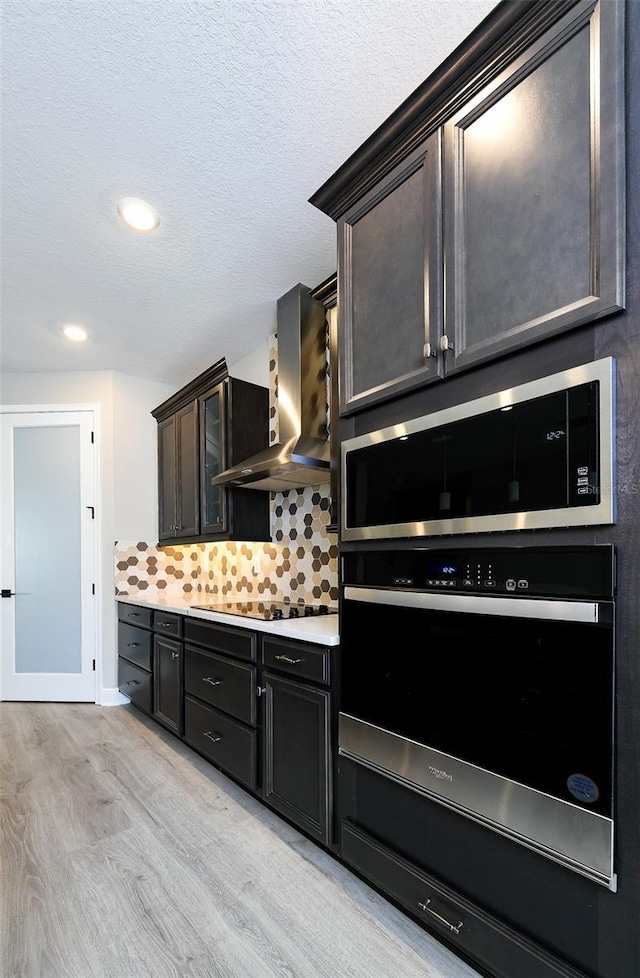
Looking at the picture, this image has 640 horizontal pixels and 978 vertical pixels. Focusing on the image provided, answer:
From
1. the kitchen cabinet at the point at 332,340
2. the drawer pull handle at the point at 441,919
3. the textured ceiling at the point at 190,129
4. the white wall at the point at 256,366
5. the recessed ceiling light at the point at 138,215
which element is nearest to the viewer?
the drawer pull handle at the point at 441,919

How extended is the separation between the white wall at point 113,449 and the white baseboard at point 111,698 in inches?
8.4

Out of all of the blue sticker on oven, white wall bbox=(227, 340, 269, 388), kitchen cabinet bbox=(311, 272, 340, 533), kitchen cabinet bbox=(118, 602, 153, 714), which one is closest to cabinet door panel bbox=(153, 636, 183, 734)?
kitchen cabinet bbox=(118, 602, 153, 714)

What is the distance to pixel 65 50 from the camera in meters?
1.52

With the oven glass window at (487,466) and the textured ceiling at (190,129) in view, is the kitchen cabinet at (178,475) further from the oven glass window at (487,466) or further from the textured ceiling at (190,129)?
the oven glass window at (487,466)

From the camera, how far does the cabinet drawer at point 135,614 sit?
341 centimetres

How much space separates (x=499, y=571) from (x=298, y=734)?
1.19m

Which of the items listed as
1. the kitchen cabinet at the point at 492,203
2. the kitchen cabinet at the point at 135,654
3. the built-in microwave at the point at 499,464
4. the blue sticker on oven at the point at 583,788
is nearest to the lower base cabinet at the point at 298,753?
the built-in microwave at the point at 499,464

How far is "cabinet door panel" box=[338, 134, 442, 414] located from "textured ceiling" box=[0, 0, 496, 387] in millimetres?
325

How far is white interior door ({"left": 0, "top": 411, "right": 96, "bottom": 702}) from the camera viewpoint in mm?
4035

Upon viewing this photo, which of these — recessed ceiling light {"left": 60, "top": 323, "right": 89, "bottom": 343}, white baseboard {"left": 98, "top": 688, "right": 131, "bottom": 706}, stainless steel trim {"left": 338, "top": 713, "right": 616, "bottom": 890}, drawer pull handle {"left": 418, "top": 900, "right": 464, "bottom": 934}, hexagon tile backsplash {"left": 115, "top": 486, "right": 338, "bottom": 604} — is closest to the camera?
stainless steel trim {"left": 338, "top": 713, "right": 616, "bottom": 890}

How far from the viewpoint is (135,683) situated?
3.62 m

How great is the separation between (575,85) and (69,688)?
4630 millimetres

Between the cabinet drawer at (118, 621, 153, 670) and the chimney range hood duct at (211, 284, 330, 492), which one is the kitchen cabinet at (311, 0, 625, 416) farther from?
the cabinet drawer at (118, 621, 153, 670)

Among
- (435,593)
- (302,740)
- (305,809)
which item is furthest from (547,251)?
(305,809)
